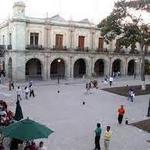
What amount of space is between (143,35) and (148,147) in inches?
815

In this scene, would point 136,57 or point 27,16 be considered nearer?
point 27,16

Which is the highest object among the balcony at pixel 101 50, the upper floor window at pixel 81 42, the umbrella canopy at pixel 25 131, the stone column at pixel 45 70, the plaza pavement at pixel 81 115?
the upper floor window at pixel 81 42

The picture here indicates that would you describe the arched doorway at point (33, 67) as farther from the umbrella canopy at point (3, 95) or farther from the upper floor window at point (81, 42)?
the umbrella canopy at point (3, 95)

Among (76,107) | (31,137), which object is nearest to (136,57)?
(76,107)

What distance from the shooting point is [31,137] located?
428 inches

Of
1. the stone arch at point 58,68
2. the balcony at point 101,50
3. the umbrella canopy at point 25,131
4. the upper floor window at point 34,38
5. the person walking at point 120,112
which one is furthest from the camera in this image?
the balcony at point 101,50

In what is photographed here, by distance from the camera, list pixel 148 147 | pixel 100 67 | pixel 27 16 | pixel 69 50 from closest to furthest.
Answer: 1. pixel 148 147
2. pixel 27 16
3. pixel 69 50
4. pixel 100 67

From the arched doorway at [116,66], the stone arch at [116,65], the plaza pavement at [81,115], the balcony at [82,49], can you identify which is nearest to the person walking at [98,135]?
the plaza pavement at [81,115]

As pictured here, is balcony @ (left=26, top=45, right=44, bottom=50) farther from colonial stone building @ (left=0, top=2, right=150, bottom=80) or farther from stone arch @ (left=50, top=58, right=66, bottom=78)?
stone arch @ (left=50, top=58, right=66, bottom=78)

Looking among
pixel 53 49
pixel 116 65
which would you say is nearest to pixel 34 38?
pixel 53 49

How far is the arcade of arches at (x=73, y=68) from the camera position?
1738 inches

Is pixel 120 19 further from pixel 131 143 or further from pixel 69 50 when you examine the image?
pixel 131 143

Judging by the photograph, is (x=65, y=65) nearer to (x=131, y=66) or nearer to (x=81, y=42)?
(x=81, y=42)

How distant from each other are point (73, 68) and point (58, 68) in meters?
2.33
